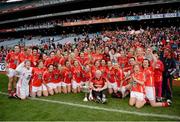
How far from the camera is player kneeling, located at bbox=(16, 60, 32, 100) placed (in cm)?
970

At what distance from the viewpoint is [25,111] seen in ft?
26.1

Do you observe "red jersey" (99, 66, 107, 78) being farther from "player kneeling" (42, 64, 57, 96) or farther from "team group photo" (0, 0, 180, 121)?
"player kneeling" (42, 64, 57, 96)

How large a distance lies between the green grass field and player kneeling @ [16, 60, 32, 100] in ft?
1.10

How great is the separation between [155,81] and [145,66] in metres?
0.92

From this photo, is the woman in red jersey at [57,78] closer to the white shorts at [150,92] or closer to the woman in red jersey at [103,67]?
the woman in red jersey at [103,67]

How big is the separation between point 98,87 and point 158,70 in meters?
1.99

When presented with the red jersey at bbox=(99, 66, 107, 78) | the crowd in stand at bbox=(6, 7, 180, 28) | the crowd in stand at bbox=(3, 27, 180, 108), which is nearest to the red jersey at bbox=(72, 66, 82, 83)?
the crowd in stand at bbox=(3, 27, 180, 108)

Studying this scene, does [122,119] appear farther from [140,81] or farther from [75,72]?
[75,72]

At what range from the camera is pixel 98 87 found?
9.13 m

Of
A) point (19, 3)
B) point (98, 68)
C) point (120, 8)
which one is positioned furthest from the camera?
point (19, 3)

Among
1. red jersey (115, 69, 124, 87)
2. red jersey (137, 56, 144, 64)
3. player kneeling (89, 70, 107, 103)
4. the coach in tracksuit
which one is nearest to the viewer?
player kneeling (89, 70, 107, 103)

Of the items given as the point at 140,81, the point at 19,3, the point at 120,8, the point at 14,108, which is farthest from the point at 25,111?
the point at 19,3

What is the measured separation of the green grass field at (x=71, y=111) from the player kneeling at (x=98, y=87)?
314 millimetres

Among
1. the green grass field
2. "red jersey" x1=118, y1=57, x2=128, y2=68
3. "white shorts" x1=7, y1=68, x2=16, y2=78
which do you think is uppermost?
"red jersey" x1=118, y1=57, x2=128, y2=68
